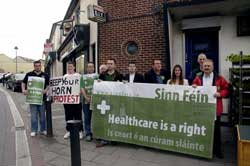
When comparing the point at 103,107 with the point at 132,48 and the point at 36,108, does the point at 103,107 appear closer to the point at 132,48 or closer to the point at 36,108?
the point at 36,108

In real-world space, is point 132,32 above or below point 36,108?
above

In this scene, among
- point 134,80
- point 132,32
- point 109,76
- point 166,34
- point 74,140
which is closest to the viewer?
point 74,140

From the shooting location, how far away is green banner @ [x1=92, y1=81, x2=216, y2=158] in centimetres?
564

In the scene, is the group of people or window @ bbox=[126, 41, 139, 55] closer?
the group of people

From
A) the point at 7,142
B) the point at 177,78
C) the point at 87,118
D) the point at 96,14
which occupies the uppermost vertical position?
the point at 96,14

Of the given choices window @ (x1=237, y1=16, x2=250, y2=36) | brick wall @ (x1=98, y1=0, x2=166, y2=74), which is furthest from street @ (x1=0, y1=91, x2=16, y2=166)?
window @ (x1=237, y1=16, x2=250, y2=36)

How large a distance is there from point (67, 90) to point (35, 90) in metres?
0.99

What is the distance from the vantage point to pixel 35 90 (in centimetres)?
777

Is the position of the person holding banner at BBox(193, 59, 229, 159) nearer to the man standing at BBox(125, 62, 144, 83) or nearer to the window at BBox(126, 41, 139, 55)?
the man standing at BBox(125, 62, 144, 83)

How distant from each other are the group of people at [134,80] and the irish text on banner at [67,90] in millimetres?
112

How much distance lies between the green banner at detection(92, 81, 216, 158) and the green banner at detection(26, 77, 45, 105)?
65.5 inches

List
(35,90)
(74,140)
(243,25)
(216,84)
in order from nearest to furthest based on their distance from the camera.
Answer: (74,140) → (216,84) → (35,90) → (243,25)

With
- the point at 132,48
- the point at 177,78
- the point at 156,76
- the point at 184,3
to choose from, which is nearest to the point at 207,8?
the point at 184,3

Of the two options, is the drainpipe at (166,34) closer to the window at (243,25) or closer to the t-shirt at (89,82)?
the window at (243,25)
